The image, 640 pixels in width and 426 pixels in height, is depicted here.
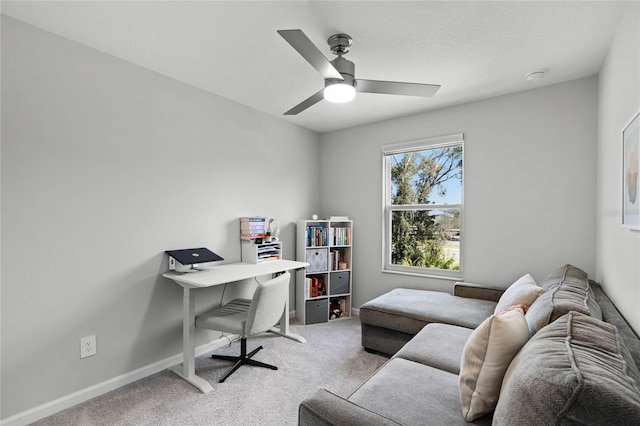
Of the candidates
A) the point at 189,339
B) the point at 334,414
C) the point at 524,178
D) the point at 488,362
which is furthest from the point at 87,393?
the point at 524,178

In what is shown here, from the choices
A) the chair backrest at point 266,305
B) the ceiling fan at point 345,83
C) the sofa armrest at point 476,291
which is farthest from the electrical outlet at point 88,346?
the sofa armrest at point 476,291

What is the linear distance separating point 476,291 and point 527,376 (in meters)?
2.38

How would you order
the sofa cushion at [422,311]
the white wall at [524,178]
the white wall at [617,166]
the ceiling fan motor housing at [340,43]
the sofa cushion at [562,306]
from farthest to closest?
1. the white wall at [524,178]
2. the sofa cushion at [422,311]
3. the ceiling fan motor housing at [340,43]
4. the white wall at [617,166]
5. the sofa cushion at [562,306]

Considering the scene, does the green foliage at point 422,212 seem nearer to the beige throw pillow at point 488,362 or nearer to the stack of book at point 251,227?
the stack of book at point 251,227

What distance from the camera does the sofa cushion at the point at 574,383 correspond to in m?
0.73

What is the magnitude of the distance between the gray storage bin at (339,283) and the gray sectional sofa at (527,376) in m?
1.68

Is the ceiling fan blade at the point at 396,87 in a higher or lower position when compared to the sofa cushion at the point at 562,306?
higher

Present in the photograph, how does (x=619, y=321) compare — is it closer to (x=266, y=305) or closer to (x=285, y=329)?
(x=266, y=305)

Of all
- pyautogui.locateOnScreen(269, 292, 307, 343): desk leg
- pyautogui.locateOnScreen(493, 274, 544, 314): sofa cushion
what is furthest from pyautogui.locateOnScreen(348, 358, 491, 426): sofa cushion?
pyautogui.locateOnScreen(269, 292, 307, 343): desk leg

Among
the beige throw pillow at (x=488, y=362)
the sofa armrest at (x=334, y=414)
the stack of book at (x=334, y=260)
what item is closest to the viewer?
the sofa armrest at (x=334, y=414)

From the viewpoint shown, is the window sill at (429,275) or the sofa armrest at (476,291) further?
the window sill at (429,275)

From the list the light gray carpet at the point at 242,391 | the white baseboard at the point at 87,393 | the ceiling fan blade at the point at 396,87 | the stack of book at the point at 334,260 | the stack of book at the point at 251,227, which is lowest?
the light gray carpet at the point at 242,391

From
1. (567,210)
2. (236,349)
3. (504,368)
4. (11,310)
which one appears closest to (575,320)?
(504,368)

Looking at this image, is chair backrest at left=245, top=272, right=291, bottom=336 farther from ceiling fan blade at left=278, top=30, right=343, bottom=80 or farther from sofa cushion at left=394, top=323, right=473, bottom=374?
ceiling fan blade at left=278, top=30, right=343, bottom=80
